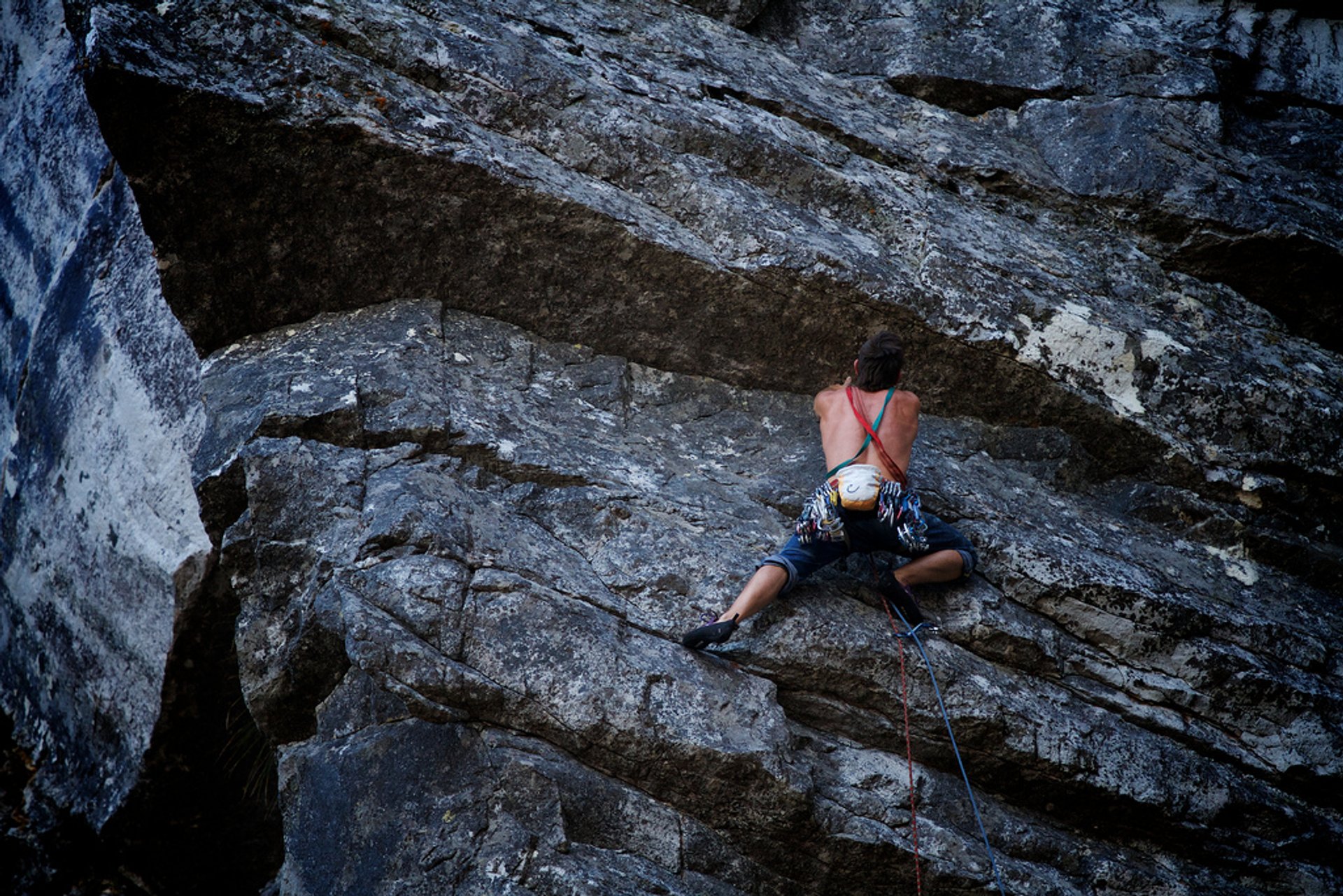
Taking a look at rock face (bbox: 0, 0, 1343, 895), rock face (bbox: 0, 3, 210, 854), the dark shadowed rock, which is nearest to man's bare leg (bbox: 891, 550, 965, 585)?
the dark shadowed rock

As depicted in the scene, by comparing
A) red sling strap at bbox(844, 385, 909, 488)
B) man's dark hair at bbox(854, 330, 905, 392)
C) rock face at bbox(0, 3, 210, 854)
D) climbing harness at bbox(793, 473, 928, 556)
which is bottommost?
rock face at bbox(0, 3, 210, 854)

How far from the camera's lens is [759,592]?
16.8 feet

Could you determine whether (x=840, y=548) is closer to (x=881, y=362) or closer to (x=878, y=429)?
(x=878, y=429)

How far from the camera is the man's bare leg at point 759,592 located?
5059 millimetres

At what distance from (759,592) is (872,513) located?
0.87 metres

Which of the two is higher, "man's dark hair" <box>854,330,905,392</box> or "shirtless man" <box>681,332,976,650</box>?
"man's dark hair" <box>854,330,905,392</box>

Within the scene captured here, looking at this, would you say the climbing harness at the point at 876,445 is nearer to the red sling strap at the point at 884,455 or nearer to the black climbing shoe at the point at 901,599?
the red sling strap at the point at 884,455

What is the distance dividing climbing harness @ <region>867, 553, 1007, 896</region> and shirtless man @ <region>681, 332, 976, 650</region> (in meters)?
0.09

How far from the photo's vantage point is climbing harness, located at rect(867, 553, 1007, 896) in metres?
4.78

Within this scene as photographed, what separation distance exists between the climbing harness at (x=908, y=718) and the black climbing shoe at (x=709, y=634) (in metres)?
1.01

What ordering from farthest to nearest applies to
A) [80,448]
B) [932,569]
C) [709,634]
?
[80,448] → [932,569] → [709,634]

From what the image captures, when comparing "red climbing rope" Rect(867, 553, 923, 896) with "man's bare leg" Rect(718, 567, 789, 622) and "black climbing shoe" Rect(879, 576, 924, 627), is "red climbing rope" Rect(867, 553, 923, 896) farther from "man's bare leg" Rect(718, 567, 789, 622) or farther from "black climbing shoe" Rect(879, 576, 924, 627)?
"man's bare leg" Rect(718, 567, 789, 622)

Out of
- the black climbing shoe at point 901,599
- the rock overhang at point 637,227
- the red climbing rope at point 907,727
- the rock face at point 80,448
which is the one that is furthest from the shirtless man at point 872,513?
the rock face at point 80,448

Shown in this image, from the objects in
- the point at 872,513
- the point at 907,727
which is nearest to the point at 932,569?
the point at 872,513
